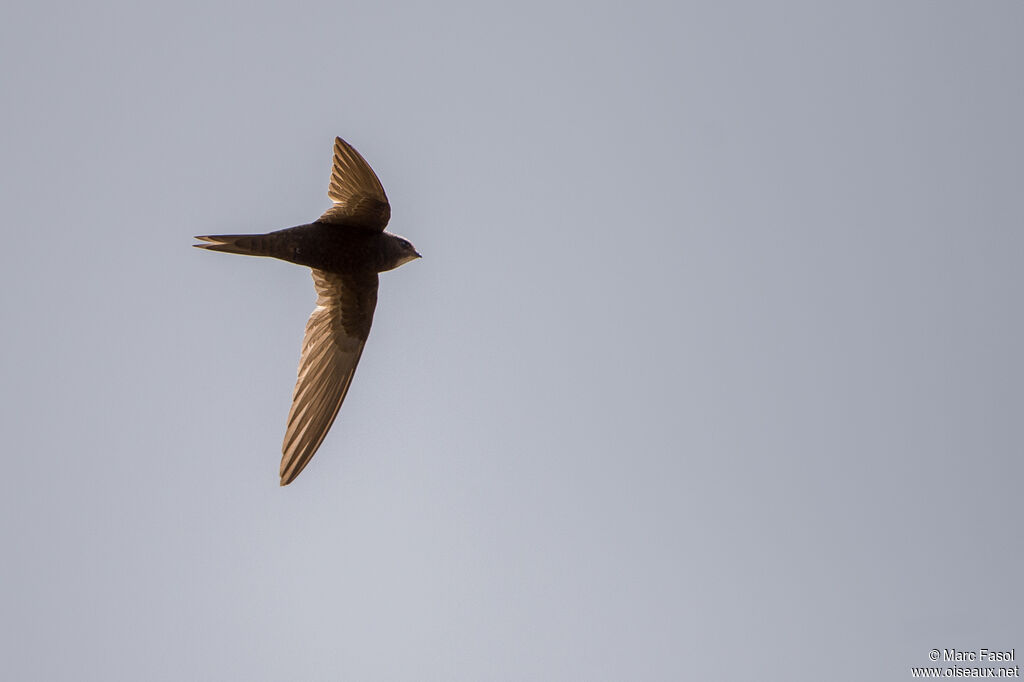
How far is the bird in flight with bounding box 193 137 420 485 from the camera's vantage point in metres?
5.43

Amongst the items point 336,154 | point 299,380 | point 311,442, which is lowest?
point 311,442

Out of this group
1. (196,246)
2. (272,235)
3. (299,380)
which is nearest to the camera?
(196,246)

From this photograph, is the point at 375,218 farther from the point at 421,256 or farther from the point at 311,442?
the point at 311,442

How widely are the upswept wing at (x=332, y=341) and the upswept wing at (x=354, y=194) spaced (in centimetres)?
33

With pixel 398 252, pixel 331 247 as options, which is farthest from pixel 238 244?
pixel 398 252

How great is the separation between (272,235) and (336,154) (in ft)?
1.75

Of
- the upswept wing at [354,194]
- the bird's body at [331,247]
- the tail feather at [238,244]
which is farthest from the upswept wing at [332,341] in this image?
the tail feather at [238,244]

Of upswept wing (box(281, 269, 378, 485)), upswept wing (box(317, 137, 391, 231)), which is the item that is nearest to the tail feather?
upswept wing (box(317, 137, 391, 231))

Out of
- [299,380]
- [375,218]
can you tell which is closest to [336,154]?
[375,218]

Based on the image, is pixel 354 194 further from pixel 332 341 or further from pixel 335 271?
pixel 332 341

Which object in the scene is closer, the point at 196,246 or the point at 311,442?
the point at 196,246

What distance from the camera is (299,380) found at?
5.81 metres

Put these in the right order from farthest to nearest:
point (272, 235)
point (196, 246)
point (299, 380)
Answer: point (299, 380)
point (272, 235)
point (196, 246)

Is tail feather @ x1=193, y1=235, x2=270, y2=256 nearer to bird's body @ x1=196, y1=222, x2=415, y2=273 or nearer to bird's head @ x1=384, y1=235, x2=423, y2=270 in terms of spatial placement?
bird's body @ x1=196, y1=222, x2=415, y2=273
